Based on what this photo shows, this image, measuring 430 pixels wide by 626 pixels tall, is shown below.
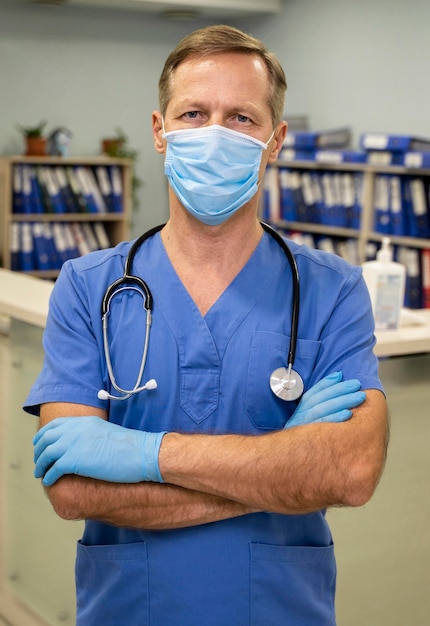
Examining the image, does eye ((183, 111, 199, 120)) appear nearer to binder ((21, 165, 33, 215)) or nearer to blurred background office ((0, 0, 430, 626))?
blurred background office ((0, 0, 430, 626))

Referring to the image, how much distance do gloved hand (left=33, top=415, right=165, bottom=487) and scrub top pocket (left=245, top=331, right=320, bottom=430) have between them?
6.8 inches

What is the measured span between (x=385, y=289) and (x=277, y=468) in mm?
1132

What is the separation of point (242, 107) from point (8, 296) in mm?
1115

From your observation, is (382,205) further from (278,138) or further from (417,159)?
(278,138)

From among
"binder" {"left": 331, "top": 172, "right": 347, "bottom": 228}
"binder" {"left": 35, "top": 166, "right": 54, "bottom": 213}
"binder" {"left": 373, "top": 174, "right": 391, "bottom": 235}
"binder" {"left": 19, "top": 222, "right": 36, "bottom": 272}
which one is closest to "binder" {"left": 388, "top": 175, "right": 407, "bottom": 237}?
"binder" {"left": 373, "top": 174, "right": 391, "bottom": 235}

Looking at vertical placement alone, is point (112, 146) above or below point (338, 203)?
above

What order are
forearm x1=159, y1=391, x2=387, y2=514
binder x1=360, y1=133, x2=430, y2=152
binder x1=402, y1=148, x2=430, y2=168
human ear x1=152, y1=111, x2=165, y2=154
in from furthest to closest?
binder x1=360, y1=133, x2=430, y2=152 → binder x1=402, y1=148, x2=430, y2=168 → human ear x1=152, y1=111, x2=165, y2=154 → forearm x1=159, y1=391, x2=387, y2=514

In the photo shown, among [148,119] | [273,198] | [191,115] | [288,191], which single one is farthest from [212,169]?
[148,119]

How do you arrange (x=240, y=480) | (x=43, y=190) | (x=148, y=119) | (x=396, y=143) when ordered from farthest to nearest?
(x=148, y=119) < (x=43, y=190) < (x=396, y=143) < (x=240, y=480)

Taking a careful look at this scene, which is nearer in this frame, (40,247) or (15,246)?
(15,246)

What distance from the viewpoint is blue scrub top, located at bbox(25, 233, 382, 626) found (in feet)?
4.23

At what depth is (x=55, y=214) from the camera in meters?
5.93

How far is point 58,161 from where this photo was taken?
5.84 m

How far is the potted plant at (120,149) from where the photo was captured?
622 centimetres
